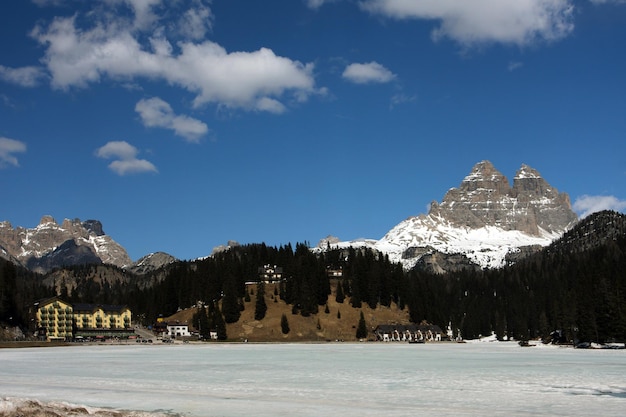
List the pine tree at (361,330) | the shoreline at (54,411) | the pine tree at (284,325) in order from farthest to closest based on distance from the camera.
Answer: the pine tree at (361,330) → the pine tree at (284,325) → the shoreline at (54,411)

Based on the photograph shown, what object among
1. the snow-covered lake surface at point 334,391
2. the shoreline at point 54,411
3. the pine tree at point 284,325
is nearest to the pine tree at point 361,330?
the pine tree at point 284,325

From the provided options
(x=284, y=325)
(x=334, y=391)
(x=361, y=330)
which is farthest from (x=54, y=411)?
(x=361, y=330)

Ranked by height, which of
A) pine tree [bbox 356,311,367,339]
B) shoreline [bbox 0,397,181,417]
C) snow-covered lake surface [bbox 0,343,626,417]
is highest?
shoreline [bbox 0,397,181,417]

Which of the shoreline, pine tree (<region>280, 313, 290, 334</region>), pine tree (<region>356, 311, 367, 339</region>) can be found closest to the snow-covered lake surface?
the shoreline

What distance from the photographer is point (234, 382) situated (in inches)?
1961

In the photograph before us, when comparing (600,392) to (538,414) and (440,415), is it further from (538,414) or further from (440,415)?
(440,415)

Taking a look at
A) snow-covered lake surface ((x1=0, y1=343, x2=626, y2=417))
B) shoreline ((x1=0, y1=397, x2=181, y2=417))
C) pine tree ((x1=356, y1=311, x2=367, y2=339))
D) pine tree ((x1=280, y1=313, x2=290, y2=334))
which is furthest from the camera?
pine tree ((x1=356, y1=311, x2=367, y2=339))

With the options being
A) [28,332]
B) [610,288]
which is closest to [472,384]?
[610,288]

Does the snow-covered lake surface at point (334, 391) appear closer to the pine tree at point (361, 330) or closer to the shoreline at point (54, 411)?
the shoreline at point (54, 411)

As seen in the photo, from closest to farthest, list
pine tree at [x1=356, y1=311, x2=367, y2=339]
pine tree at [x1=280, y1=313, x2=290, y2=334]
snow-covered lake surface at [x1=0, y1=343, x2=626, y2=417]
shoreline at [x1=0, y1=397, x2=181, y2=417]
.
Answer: shoreline at [x1=0, y1=397, x2=181, y2=417] < snow-covered lake surface at [x1=0, y1=343, x2=626, y2=417] < pine tree at [x1=280, y1=313, x2=290, y2=334] < pine tree at [x1=356, y1=311, x2=367, y2=339]

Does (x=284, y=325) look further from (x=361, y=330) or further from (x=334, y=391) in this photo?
(x=334, y=391)

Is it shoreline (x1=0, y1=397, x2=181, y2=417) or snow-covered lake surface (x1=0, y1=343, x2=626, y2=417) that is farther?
snow-covered lake surface (x1=0, y1=343, x2=626, y2=417)

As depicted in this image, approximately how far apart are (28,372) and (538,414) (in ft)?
170

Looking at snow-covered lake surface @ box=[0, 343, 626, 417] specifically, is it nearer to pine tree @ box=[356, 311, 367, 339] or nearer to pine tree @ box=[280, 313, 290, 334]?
pine tree @ box=[280, 313, 290, 334]
